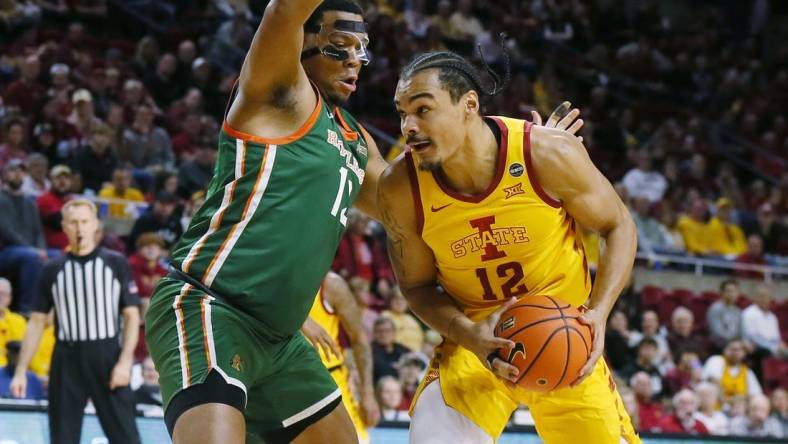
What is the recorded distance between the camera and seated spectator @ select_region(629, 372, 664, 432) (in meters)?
10.2

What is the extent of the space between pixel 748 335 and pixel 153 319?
32.6ft

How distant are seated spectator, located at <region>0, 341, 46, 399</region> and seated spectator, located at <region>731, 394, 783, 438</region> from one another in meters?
6.06

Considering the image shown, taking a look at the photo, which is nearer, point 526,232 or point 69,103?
point 526,232

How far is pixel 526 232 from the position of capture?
14.3 feet

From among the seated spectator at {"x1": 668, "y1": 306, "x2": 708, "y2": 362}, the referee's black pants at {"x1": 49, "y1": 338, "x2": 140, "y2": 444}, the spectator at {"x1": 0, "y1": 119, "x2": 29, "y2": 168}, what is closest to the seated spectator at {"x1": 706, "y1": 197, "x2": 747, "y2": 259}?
the seated spectator at {"x1": 668, "y1": 306, "x2": 708, "y2": 362}

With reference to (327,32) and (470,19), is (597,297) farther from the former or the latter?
(470,19)

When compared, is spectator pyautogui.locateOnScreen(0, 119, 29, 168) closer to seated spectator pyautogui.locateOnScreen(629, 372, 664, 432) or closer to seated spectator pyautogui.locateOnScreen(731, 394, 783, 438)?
seated spectator pyautogui.locateOnScreen(629, 372, 664, 432)

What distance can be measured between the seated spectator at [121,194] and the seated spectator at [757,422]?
19.1 ft

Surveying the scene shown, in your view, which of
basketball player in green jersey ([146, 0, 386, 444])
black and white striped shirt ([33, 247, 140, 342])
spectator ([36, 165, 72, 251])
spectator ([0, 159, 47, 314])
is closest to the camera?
basketball player in green jersey ([146, 0, 386, 444])

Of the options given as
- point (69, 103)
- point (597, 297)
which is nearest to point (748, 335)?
point (69, 103)

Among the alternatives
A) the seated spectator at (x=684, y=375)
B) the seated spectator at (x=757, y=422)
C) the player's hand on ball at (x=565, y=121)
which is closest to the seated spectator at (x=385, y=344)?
the seated spectator at (x=684, y=375)

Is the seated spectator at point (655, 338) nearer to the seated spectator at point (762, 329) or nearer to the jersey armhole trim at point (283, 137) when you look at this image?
the seated spectator at point (762, 329)

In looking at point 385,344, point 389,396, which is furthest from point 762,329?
point 389,396

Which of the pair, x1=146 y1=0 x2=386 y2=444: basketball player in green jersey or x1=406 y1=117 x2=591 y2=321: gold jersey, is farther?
x1=406 y1=117 x2=591 y2=321: gold jersey
